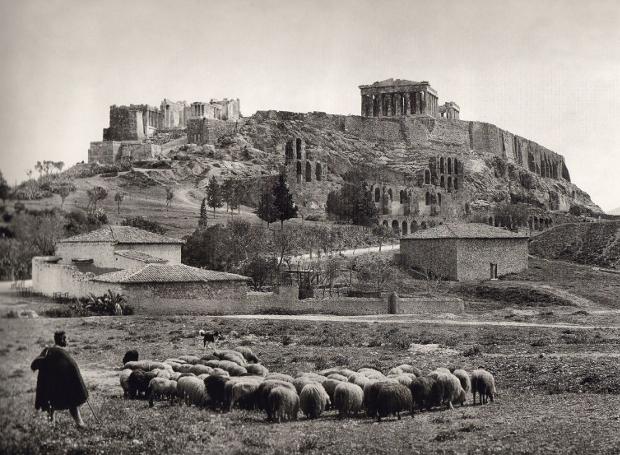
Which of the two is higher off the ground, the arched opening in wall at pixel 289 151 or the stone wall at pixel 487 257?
the arched opening in wall at pixel 289 151

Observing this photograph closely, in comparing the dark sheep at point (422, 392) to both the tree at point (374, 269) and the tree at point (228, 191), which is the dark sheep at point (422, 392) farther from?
the tree at point (228, 191)

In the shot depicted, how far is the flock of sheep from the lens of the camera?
1500cm

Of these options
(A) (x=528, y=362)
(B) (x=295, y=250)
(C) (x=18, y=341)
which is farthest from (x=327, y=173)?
(C) (x=18, y=341)

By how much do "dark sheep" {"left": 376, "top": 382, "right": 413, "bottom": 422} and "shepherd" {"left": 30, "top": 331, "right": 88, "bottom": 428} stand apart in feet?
20.7

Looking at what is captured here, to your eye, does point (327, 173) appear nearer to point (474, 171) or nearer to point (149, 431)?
point (474, 171)

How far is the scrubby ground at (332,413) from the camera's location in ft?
36.1

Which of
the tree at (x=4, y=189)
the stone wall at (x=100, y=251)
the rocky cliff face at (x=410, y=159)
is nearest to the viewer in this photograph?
the tree at (x=4, y=189)

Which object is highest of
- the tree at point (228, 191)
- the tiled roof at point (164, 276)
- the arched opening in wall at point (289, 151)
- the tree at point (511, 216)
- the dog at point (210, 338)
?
the arched opening in wall at point (289, 151)

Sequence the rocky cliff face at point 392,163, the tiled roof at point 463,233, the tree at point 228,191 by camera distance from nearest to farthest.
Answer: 1. the tiled roof at point 463,233
2. the tree at point 228,191
3. the rocky cliff face at point 392,163

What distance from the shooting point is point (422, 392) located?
1609cm

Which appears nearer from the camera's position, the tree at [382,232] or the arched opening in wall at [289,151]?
the tree at [382,232]

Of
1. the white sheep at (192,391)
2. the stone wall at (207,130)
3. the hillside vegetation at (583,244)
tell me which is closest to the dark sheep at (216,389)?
the white sheep at (192,391)

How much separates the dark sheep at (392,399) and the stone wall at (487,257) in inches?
1492

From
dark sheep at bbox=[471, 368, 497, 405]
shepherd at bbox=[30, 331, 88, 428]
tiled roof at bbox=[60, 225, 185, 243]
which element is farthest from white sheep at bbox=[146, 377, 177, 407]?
tiled roof at bbox=[60, 225, 185, 243]
